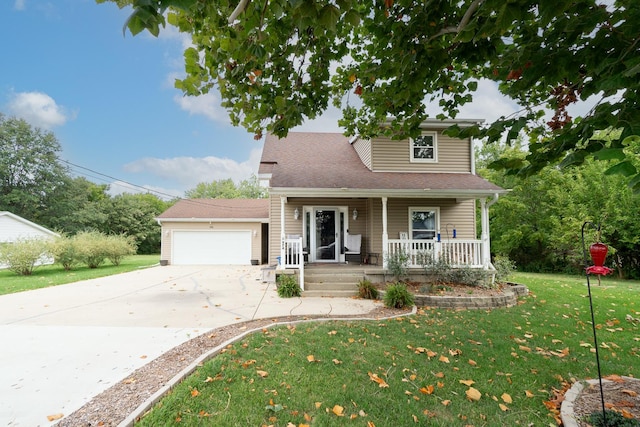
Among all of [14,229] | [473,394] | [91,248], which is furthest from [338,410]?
[14,229]

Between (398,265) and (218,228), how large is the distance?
42.0 feet

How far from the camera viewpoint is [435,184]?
10070mm

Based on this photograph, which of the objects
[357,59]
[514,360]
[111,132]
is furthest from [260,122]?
[111,132]

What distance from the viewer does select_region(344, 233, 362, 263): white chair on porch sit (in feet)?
35.0

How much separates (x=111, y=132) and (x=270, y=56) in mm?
31049

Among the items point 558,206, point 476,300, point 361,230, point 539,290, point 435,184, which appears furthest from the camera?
point 558,206

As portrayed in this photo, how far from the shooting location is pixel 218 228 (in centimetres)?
1806

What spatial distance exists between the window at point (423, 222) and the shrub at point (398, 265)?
2.58 meters

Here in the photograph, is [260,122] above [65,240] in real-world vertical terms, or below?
above

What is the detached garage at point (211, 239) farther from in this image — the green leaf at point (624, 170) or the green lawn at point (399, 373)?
the green leaf at point (624, 170)

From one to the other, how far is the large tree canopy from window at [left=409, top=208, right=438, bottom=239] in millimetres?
6591

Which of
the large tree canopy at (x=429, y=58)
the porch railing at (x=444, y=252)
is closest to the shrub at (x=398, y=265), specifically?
the porch railing at (x=444, y=252)

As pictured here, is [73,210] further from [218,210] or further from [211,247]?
[211,247]

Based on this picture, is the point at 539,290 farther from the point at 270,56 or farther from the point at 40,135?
the point at 40,135
